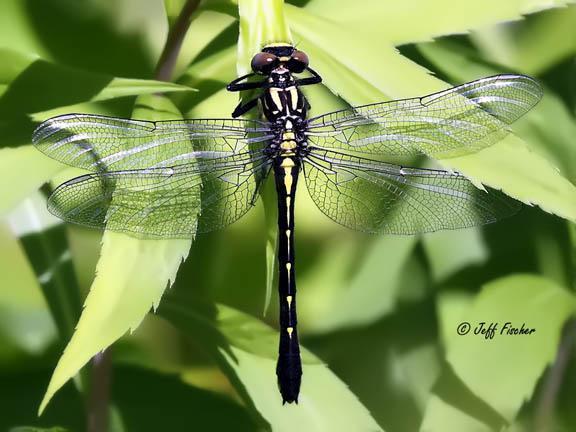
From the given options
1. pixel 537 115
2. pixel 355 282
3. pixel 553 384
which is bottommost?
pixel 553 384

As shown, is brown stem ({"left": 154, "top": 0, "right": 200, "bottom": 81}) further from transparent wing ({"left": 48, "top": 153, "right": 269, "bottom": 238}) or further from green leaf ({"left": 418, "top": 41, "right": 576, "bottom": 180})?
green leaf ({"left": 418, "top": 41, "right": 576, "bottom": 180})

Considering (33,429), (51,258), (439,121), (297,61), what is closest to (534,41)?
(439,121)

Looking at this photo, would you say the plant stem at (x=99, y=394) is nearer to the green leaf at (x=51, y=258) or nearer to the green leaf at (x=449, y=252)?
the green leaf at (x=51, y=258)

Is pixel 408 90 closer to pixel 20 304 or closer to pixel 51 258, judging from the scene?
pixel 51 258

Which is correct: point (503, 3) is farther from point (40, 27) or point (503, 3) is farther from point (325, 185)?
point (40, 27)

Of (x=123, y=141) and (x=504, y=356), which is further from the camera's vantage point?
(x=504, y=356)

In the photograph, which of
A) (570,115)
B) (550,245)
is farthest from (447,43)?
(550,245)
